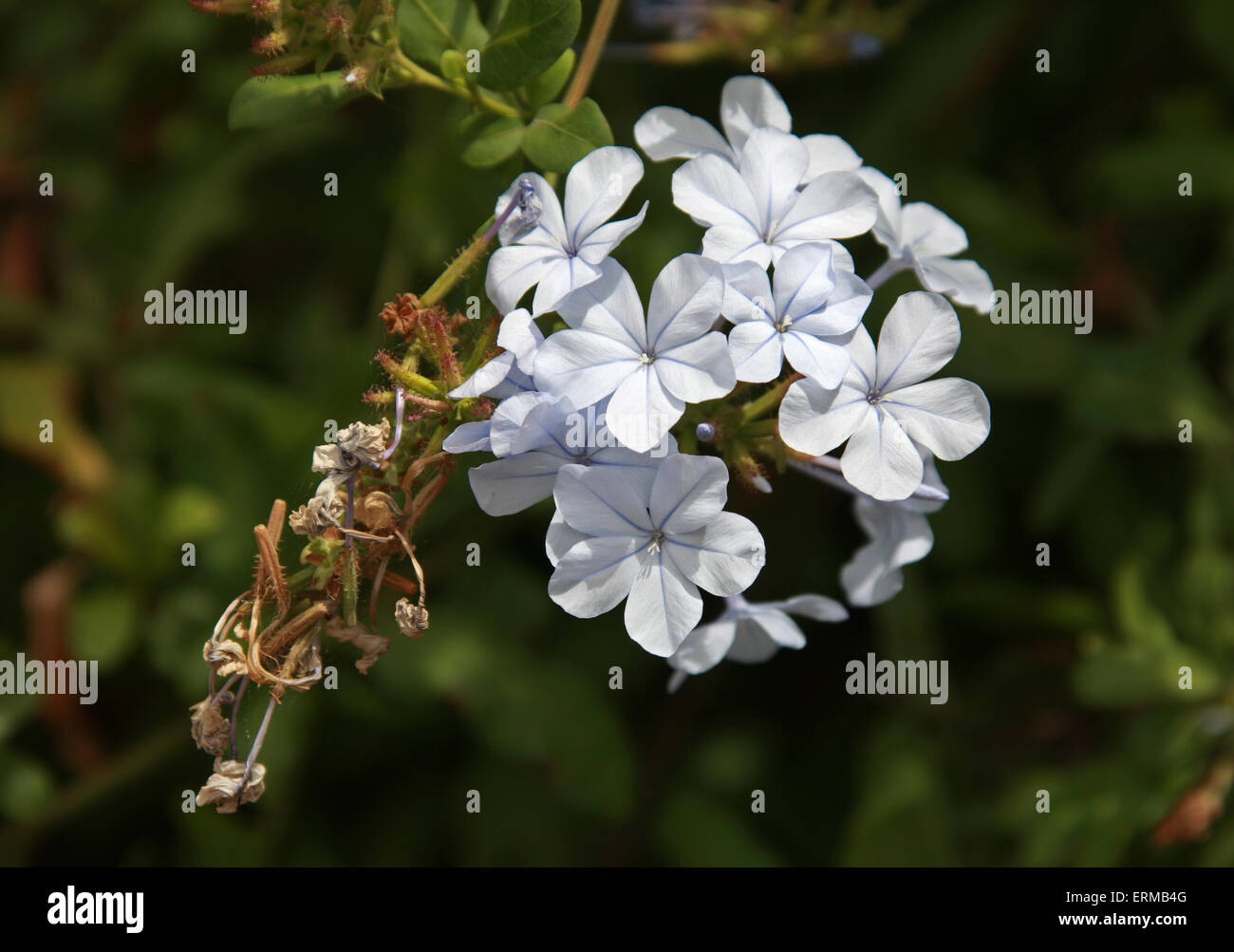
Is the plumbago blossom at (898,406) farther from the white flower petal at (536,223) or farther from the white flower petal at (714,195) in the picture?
the white flower petal at (536,223)

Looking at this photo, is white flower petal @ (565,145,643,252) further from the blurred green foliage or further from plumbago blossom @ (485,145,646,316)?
the blurred green foliage

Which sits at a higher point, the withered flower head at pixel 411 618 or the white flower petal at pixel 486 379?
the white flower petal at pixel 486 379

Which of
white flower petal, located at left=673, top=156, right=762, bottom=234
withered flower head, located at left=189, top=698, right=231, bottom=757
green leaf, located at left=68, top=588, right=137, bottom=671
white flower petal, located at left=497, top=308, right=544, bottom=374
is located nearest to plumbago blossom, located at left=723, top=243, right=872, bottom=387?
white flower petal, located at left=673, top=156, right=762, bottom=234

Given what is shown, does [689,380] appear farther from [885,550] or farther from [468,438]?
[885,550]

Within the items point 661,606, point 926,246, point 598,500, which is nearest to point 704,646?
point 661,606

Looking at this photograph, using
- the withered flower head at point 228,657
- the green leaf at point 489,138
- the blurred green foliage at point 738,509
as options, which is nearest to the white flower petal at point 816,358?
the green leaf at point 489,138

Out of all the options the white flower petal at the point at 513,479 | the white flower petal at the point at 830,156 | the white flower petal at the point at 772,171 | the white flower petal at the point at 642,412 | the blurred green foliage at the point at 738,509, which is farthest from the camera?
the blurred green foliage at the point at 738,509
